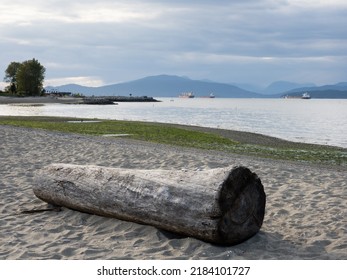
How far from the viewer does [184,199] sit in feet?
21.6

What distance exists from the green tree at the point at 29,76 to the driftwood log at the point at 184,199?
390ft

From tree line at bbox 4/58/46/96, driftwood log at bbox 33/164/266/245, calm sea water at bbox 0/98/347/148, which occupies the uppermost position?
tree line at bbox 4/58/46/96

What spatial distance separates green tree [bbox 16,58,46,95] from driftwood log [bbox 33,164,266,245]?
11889 cm

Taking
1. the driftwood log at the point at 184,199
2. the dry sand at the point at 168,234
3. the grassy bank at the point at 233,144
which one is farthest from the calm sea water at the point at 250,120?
the driftwood log at the point at 184,199

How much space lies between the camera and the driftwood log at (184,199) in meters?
6.36

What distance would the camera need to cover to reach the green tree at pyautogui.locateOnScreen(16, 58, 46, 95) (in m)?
121

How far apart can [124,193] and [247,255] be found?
A: 2.16 meters

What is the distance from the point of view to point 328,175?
12594mm

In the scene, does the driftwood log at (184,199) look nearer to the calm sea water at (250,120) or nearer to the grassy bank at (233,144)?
the grassy bank at (233,144)

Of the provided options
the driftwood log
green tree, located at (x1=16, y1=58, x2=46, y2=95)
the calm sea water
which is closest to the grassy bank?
the calm sea water

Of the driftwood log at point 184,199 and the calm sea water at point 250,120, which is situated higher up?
the driftwood log at point 184,199

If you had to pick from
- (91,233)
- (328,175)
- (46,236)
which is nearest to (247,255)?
(91,233)

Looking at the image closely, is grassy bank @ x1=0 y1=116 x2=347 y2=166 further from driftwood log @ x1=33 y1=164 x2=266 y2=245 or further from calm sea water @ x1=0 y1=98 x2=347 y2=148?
driftwood log @ x1=33 y1=164 x2=266 y2=245

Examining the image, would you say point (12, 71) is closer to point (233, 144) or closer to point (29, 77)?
point (29, 77)
